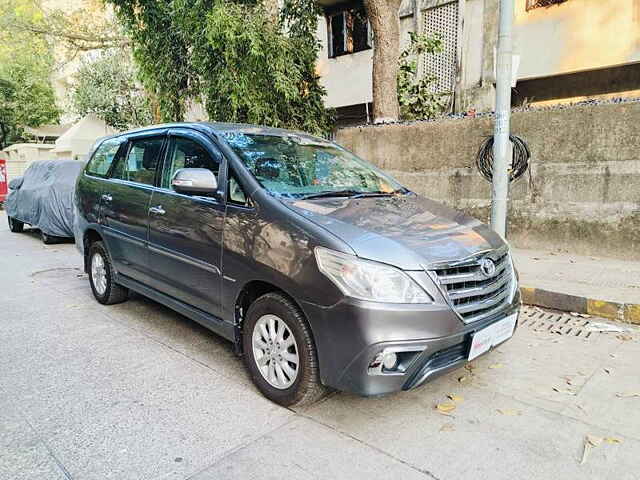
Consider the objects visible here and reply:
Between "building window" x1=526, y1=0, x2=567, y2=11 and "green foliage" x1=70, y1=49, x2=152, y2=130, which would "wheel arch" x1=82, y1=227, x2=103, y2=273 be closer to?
"building window" x1=526, y1=0, x2=567, y2=11

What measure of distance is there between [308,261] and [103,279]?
3243mm

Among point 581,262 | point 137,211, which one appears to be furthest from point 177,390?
point 581,262

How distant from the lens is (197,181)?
326cm

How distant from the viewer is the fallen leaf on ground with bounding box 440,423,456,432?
2.73 m

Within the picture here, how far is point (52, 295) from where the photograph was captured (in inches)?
217

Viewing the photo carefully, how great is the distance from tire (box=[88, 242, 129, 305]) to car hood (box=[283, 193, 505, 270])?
9.06ft

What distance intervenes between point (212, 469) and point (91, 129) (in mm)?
25685

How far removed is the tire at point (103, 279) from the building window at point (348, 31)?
35.4 ft

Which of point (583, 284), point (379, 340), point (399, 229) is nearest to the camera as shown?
point (379, 340)

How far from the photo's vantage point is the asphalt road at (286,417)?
2416 millimetres

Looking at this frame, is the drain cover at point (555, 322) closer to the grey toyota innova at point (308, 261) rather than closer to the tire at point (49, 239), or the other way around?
the grey toyota innova at point (308, 261)

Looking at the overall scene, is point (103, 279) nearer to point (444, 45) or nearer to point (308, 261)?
point (308, 261)

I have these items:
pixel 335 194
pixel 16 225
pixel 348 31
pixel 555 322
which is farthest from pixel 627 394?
pixel 348 31

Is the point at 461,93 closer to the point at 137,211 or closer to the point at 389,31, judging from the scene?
the point at 389,31
